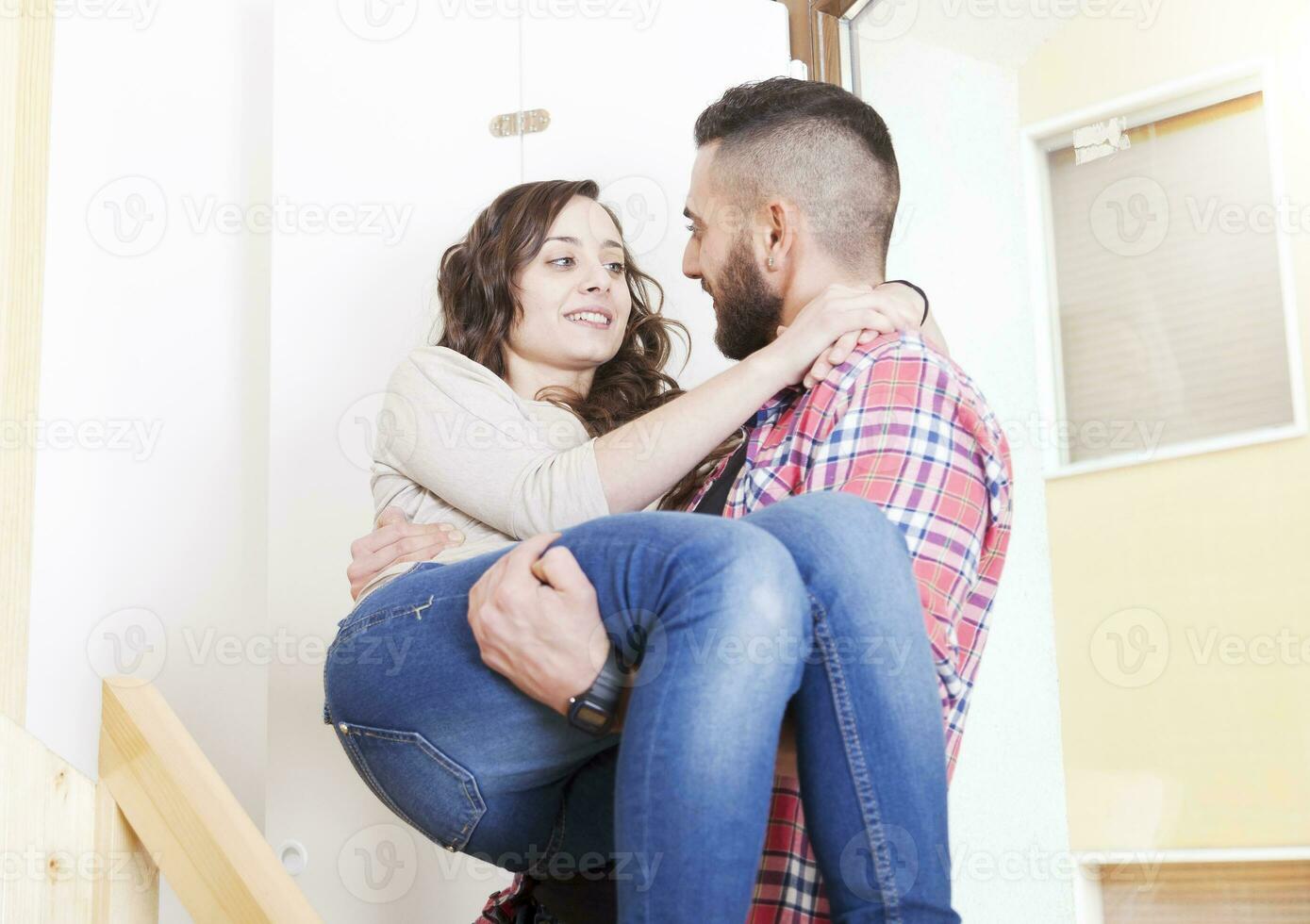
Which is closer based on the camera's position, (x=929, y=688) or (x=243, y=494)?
(x=929, y=688)

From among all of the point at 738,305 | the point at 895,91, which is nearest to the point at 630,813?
the point at 738,305

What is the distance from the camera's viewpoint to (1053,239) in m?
1.85

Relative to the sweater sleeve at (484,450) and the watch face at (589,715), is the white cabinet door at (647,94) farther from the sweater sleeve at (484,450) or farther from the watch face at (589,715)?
the watch face at (589,715)

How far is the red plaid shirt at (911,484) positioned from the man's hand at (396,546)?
30 centimetres

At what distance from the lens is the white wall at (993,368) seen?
1821 millimetres

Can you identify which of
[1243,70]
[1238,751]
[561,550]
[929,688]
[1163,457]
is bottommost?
[1238,751]

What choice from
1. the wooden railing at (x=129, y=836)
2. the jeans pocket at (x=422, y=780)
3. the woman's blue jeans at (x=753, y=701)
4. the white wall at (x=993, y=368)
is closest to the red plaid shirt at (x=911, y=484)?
the woman's blue jeans at (x=753, y=701)

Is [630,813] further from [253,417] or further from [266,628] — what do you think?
[253,417]

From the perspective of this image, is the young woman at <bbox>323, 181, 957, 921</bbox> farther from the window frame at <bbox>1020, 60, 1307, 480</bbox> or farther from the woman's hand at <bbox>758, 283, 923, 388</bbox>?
the window frame at <bbox>1020, 60, 1307, 480</bbox>

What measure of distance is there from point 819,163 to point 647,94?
2.31 ft

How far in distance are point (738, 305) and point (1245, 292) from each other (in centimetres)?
64

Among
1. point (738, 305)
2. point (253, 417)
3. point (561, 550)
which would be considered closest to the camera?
point (561, 550)

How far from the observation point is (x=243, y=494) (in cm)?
211

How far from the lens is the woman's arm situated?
120 centimetres
